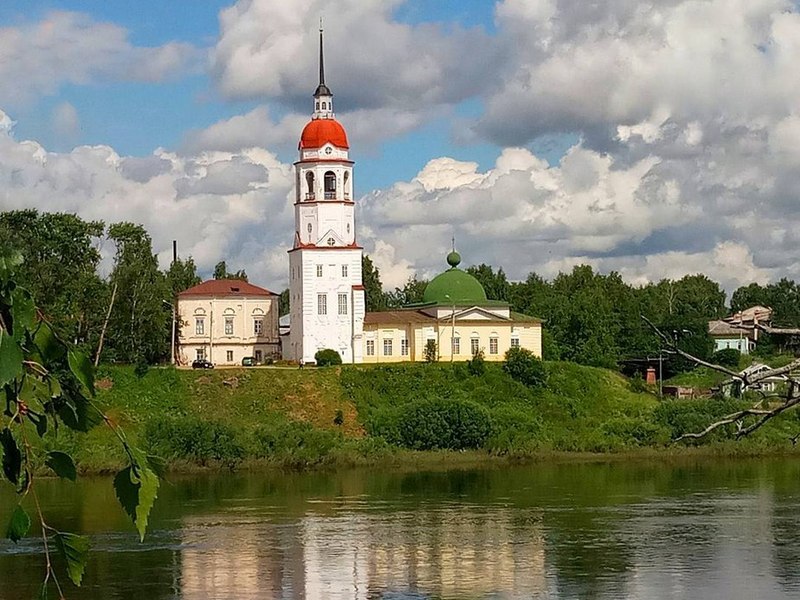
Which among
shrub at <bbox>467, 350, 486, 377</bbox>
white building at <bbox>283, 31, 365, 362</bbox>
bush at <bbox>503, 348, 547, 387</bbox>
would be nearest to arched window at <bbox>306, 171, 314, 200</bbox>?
white building at <bbox>283, 31, 365, 362</bbox>

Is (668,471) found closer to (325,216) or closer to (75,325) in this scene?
(325,216)

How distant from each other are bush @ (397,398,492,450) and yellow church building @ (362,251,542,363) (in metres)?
9.11

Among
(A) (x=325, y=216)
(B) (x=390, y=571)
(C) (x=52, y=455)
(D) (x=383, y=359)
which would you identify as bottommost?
(B) (x=390, y=571)

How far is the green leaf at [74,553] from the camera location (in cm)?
291

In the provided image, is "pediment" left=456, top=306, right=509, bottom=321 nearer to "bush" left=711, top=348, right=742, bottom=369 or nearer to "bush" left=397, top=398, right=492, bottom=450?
"bush" left=397, top=398, right=492, bottom=450

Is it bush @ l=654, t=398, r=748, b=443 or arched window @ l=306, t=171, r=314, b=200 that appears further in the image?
arched window @ l=306, t=171, r=314, b=200

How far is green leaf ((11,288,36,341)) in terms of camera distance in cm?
276

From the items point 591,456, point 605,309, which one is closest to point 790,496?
point 591,456

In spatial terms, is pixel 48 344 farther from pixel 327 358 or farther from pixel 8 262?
pixel 327 358

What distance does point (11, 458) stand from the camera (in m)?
3.09

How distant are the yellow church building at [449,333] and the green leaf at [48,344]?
61.0 m

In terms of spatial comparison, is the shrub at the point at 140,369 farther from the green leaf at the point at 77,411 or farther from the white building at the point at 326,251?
the green leaf at the point at 77,411

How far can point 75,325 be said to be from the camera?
5831 cm

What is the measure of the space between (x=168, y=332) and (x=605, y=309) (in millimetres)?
25089
